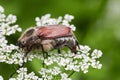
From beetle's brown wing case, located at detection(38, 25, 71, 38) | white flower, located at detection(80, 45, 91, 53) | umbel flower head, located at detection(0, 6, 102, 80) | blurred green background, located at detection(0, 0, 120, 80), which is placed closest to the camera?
umbel flower head, located at detection(0, 6, 102, 80)

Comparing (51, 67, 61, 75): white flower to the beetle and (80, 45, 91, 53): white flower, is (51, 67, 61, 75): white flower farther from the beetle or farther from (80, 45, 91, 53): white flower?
(80, 45, 91, 53): white flower

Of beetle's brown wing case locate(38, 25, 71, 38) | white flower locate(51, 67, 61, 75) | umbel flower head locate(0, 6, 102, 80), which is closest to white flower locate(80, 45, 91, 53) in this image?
umbel flower head locate(0, 6, 102, 80)

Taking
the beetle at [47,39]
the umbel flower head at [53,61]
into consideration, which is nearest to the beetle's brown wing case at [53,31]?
the beetle at [47,39]

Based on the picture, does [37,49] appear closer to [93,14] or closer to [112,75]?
[112,75]

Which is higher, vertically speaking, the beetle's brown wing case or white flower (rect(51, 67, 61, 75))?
the beetle's brown wing case

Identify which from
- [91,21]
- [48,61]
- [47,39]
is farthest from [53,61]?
[91,21]

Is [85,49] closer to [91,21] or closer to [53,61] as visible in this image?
[53,61]

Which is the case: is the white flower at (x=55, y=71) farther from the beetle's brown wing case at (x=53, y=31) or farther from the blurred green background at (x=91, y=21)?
the blurred green background at (x=91, y=21)
